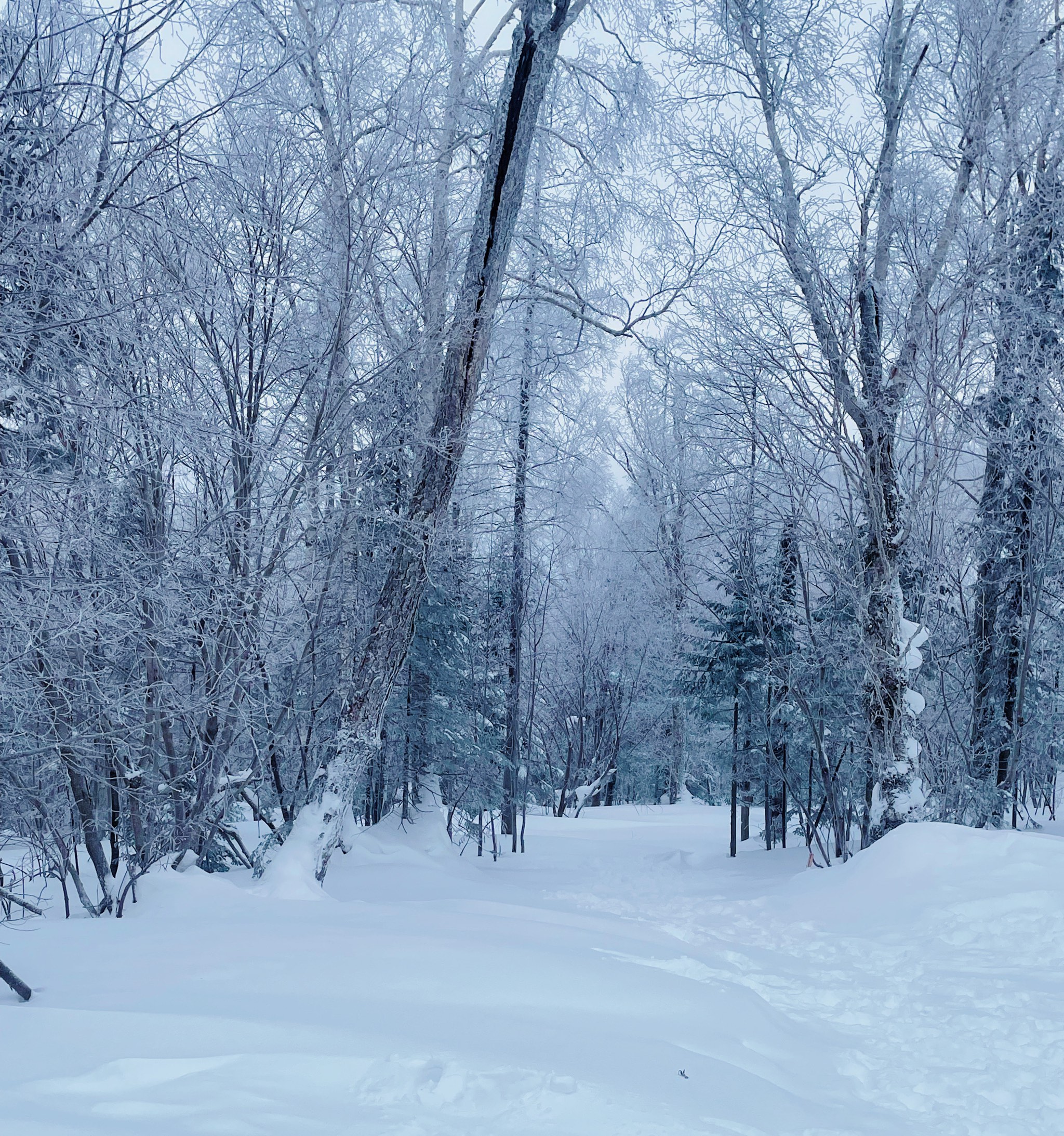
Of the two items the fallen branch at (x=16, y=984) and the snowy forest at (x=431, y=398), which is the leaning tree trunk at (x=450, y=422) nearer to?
the snowy forest at (x=431, y=398)

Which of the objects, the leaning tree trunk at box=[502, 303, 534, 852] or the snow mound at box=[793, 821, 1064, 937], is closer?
the snow mound at box=[793, 821, 1064, 937]

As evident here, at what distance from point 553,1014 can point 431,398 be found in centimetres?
547

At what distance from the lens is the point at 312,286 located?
21.8ft

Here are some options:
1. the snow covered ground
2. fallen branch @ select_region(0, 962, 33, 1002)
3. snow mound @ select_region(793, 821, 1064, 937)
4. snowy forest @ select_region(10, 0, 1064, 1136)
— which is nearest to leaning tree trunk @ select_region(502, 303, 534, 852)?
snowy forest @ select_region(10, 0, 1064, 1136)

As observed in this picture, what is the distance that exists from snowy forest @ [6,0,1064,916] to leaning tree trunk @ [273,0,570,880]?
0.03 metres

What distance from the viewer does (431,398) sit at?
773 cm

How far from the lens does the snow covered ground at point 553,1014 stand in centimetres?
243

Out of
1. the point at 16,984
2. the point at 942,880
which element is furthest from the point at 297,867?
the point at 942,880

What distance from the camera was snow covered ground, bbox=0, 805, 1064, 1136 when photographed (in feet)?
7.96

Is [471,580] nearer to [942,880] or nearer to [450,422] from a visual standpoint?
[450,422]

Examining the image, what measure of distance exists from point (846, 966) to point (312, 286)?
5712 millimetres

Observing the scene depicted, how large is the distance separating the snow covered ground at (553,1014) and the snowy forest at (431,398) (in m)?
1.27

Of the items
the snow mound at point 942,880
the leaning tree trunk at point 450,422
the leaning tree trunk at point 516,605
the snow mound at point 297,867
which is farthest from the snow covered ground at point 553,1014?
the leaning tree trunk at point 516,605

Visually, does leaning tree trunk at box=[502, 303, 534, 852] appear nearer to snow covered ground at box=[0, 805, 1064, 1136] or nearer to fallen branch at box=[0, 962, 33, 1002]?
snow covered ground at box=[0, 805, 1064, 1136]
